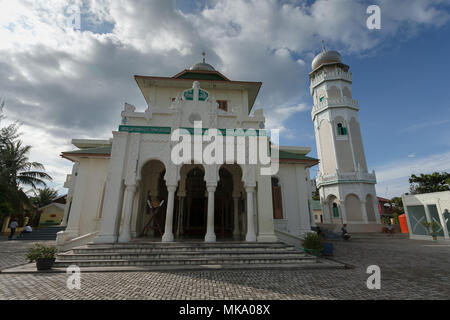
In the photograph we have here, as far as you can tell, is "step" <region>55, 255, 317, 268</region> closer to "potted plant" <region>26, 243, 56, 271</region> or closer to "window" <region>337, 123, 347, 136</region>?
"potted plant" <region>26, 243, 56, 271</region>

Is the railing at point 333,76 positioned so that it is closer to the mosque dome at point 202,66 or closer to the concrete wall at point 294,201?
the mosque dome at point 202,66

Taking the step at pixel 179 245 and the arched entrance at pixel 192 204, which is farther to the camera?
the arched entrance at pixel 192 204

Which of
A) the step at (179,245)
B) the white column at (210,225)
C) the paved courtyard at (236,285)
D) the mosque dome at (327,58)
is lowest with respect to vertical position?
the paved courtyard at (236,285)

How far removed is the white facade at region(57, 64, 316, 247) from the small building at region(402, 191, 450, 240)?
48.3ft

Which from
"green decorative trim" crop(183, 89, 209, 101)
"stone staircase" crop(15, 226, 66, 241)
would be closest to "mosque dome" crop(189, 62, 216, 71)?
"green decorative trim" crop(183, 89, 209, 101)

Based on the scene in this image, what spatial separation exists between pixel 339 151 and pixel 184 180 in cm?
2364

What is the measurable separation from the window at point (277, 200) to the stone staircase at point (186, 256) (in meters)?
4.12

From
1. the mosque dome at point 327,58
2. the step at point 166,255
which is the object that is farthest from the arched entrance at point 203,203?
the mosque dome at point 327,58

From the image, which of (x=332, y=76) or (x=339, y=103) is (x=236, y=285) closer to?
(x=339, y=103)

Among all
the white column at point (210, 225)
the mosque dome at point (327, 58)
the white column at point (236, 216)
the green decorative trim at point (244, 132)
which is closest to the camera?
the white column at point (210, 225)

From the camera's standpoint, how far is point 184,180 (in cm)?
1296

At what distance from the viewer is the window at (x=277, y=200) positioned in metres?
13.1

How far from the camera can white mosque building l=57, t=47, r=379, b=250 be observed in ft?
32.3
